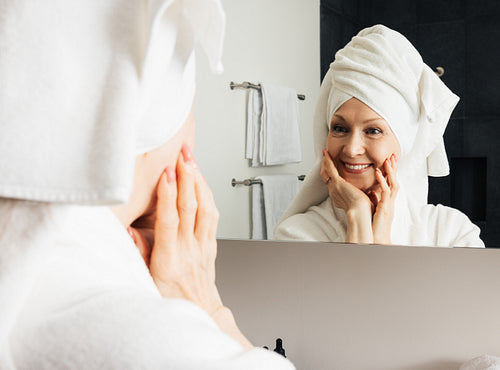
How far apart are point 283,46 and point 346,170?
0.28 m

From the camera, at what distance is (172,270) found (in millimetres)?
744

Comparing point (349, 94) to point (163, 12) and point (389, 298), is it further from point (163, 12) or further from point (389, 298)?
point (163, 12)

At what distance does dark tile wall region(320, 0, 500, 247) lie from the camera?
92 cm

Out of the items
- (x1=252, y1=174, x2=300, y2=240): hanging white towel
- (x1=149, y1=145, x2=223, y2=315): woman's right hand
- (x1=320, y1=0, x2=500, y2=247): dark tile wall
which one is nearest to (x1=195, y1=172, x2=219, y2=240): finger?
(x1=149, y1=145, x2=223, y2=315): woman's right hand

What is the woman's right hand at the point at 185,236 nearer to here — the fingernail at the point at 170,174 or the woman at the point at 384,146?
the fingernail at the point at 170,174

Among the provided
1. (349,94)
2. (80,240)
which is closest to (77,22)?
(80,240)

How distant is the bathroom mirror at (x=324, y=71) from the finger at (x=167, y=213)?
0.38 meters

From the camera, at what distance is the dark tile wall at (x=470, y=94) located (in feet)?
3.01

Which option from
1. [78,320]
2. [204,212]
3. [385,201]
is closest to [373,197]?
[385,201]

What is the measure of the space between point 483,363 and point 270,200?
477 millimetres

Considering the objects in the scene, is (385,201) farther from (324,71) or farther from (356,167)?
(324,71)

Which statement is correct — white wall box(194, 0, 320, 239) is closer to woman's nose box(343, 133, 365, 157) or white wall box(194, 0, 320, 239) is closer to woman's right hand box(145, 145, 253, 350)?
woman's nose box(343, 133, 365, 157)

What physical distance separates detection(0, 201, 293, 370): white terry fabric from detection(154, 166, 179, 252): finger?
0.25 metres

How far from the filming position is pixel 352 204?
97cm
